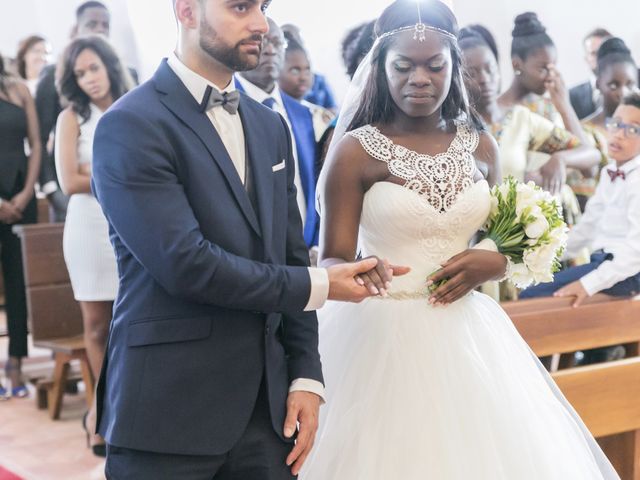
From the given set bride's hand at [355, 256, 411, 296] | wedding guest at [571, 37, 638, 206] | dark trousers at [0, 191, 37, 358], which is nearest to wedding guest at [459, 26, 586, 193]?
wedding guest at [571, 37, 638, 206]

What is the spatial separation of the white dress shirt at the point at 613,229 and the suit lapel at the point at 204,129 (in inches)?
88.8

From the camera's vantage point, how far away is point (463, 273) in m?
2.38

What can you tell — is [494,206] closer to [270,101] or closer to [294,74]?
[270,101]

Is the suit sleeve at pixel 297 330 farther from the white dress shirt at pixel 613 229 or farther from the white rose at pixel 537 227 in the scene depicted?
the white dress shirt at pixel 613 229

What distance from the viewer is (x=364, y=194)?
2451mm

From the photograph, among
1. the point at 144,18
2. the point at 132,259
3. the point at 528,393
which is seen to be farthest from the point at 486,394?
the point at 144,18

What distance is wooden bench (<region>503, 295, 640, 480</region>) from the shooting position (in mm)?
3076

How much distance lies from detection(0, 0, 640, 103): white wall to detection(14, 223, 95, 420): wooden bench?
111cm

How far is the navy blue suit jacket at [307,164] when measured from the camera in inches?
148

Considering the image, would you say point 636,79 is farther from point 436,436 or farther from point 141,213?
point 141,213

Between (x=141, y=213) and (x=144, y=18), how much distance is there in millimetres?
3743

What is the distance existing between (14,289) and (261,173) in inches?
145

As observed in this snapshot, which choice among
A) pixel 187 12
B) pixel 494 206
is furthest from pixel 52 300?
pixel 187 12

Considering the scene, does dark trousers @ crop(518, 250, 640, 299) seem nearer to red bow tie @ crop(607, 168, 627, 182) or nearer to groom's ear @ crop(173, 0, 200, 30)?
red bow tie @ crop(607, 168, 627, 182)
